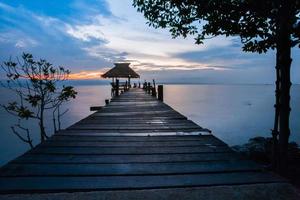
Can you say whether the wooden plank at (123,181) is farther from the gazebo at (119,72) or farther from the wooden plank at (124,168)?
the gazebo at (119,72)

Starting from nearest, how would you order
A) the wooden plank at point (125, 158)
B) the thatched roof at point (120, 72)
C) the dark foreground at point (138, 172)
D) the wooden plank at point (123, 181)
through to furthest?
the dark foreground at point (138, 172)
the wooden plank at point (123, 181)
the wooden plank at point (125, 158)
the thatched roof at point (120, 72)

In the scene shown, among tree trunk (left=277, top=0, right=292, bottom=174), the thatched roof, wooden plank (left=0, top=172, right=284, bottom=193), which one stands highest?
the thatched roof

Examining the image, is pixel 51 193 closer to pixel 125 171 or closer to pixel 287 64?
pixel 125 171

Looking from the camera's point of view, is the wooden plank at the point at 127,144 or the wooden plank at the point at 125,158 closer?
the wooden plank at the point at 125,158

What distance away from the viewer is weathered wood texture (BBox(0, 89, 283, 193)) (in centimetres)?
286

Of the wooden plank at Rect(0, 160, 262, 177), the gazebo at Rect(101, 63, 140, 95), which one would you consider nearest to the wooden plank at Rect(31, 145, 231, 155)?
the wooden plank at Rect(0, 160, 262, 177)

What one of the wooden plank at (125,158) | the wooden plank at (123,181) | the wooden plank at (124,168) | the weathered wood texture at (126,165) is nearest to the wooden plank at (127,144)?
the weathered wood texture at (126,165)

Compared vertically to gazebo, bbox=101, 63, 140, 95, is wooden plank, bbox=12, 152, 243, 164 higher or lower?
lower

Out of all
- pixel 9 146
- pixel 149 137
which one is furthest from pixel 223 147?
pixel 9 146

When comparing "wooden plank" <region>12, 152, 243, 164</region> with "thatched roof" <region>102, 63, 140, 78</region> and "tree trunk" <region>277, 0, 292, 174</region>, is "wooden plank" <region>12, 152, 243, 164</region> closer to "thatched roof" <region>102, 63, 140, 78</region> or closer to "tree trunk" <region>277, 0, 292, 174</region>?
"tree trunk" <region>277, 0, 292, 174</region>

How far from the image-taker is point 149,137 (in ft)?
17.6

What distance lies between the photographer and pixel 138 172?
10.5 feet

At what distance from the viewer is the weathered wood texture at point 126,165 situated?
9.37 feet

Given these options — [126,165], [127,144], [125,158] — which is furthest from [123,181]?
[127,144]
